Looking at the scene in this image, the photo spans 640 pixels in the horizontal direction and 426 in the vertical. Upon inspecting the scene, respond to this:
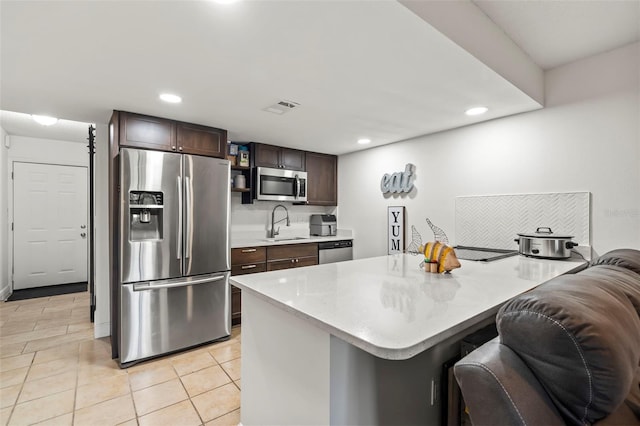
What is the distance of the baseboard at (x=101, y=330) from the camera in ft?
10.3

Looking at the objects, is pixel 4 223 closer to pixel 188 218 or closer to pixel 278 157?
pixel 188 218

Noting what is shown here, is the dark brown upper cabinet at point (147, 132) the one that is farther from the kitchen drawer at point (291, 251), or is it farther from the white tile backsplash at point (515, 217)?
the white tile backsplash at point (515, 217)

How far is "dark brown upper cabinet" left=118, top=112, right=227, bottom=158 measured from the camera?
2.70 metres

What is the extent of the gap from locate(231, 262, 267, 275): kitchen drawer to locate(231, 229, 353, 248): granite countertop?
222 mm

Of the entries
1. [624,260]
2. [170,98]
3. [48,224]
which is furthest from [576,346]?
[48,224]

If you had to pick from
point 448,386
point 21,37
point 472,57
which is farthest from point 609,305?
point 21,37

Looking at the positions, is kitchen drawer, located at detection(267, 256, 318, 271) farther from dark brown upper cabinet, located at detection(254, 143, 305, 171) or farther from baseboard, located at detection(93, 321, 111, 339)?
baseboard, located at detection(93, 321, 111, 339)

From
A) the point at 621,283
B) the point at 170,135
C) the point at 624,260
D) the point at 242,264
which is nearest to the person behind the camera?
the point at 621,283

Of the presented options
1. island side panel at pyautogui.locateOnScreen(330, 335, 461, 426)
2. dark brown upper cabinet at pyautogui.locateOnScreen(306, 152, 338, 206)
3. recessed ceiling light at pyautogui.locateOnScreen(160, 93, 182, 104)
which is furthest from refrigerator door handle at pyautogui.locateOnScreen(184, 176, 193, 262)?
island side panel at pyautogui.locateOnScreen(330, 335, 461, 426)

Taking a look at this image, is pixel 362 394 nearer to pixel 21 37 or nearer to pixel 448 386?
pixel 448 386

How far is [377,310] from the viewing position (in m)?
1.15

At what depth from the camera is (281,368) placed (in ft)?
4.50

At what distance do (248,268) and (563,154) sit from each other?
3135 millimetres

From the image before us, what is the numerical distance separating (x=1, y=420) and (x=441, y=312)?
2.64 m
